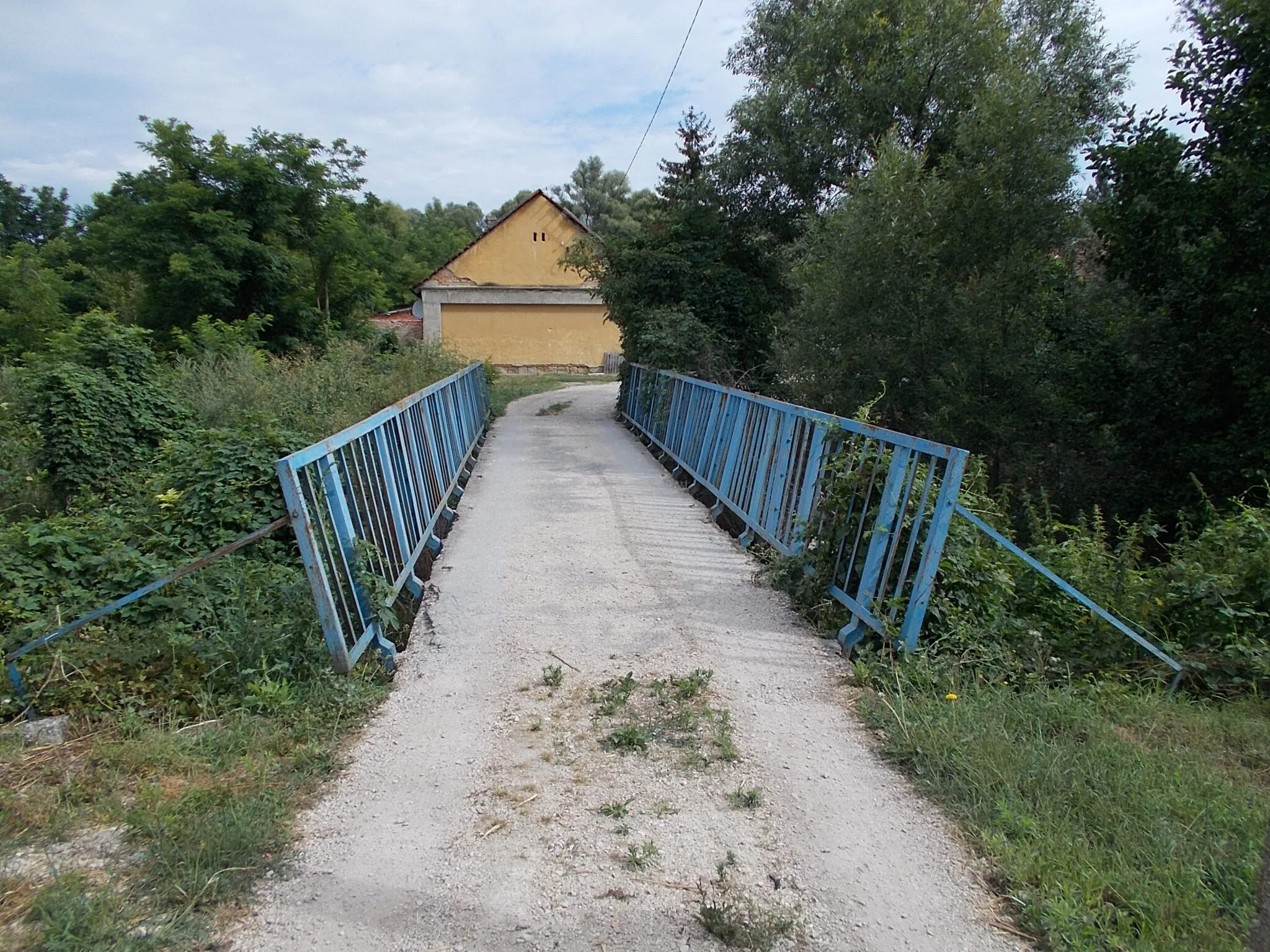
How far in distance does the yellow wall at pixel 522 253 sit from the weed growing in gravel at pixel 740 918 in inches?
1281

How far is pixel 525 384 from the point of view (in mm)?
27812

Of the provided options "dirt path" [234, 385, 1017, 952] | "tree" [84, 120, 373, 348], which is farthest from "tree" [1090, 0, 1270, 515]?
"tree" [84, 120, 373, 348]

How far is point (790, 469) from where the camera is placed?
20.8ft

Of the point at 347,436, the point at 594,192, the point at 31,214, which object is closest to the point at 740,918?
the point at 347,436

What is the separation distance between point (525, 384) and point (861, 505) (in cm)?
2347

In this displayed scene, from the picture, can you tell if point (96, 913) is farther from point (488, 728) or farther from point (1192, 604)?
point (1192, 604)

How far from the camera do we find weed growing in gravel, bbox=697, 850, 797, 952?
2.43m

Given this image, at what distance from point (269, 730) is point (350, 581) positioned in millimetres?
903

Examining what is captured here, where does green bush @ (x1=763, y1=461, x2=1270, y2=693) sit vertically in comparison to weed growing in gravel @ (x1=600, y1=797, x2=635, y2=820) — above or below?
above

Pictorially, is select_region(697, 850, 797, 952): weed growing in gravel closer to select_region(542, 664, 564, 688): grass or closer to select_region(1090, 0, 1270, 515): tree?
select_region(542, 664, 564, 688): grass

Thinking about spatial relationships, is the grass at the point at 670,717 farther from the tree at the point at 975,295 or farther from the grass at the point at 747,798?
the tree at the point at 975,295

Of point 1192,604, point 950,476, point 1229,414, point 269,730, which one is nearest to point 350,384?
point 269,730

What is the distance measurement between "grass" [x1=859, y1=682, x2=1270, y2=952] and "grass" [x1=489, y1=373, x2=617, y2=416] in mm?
15342

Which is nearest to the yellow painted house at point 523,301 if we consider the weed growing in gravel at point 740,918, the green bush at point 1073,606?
the green bush at point 1073,606
